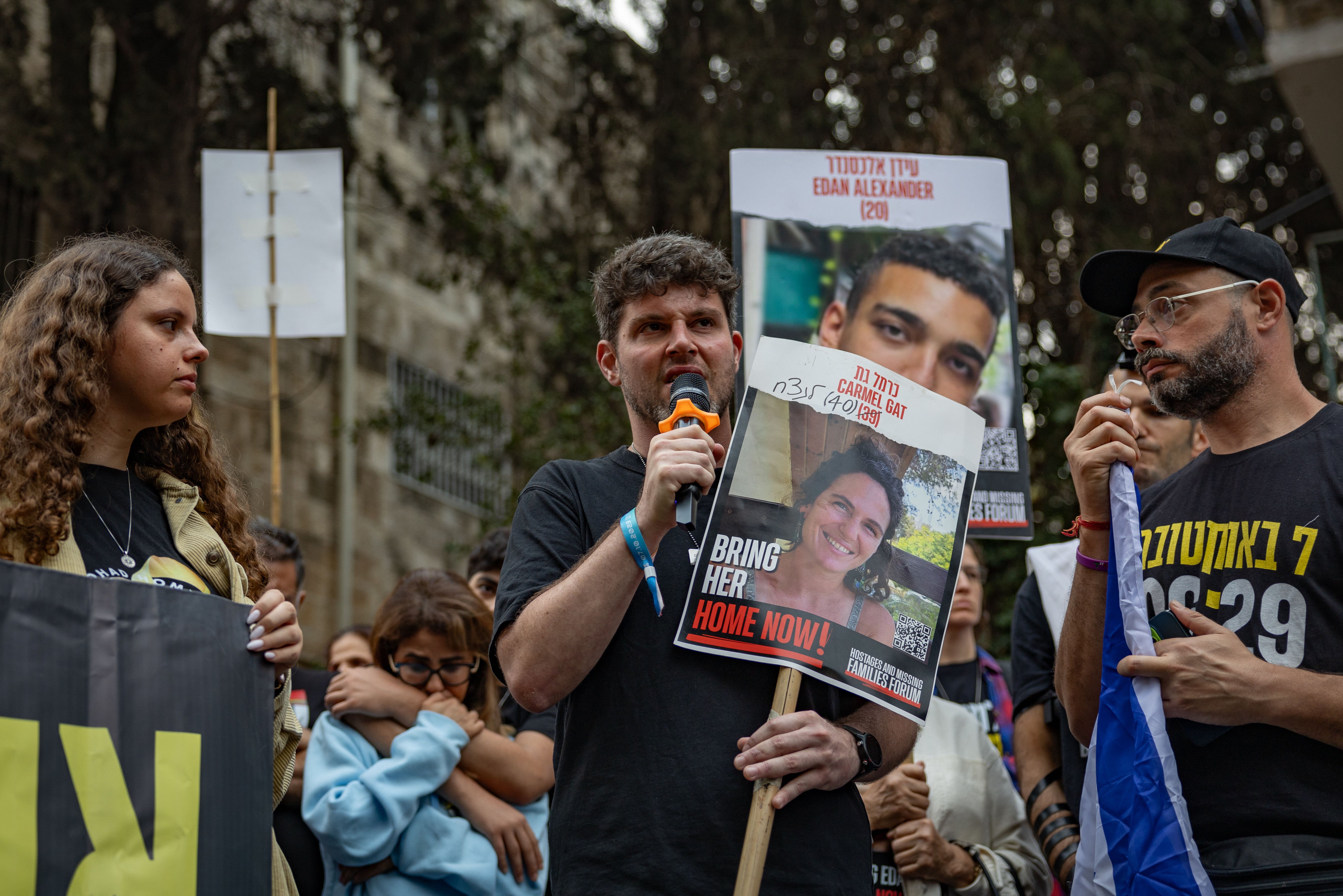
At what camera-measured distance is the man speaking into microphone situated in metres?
2.45

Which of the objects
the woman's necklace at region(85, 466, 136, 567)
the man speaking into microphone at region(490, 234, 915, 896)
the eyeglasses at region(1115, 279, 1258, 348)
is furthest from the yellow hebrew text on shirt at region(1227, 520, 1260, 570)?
the woman's necklace at region(85, 466, 136, 567)

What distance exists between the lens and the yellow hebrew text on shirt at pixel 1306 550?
2.74 m

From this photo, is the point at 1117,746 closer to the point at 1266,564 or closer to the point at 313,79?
the point at 1266,564

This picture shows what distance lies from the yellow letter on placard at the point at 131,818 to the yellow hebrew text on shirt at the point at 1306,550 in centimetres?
213

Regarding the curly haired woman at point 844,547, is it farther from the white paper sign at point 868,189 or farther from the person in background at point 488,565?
the person in background at point 488,565

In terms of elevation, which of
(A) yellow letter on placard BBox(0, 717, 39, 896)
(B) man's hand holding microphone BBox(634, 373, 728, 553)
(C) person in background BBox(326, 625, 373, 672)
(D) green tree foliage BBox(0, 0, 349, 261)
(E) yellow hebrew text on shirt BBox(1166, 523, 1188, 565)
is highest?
(D) green tree foliage BBox(0, 0, 349, 261)

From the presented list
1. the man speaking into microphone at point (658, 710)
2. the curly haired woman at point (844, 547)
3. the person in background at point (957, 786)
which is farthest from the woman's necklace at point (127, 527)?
the person in background at point (957, 786)

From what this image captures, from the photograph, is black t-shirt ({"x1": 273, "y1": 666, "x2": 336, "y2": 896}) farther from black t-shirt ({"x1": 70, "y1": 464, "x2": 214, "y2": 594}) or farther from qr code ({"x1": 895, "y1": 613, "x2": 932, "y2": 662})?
qr code ({"x1": 895, "y1": 613, "x2": 932, "y2": 662})

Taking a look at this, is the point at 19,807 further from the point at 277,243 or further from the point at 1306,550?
the point at 277,243

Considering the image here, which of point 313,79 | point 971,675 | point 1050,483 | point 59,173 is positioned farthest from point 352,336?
point 971,675

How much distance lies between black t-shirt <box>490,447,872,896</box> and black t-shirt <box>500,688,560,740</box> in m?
1.44

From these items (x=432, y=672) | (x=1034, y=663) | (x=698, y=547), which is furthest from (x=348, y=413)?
(x=698, y=547)

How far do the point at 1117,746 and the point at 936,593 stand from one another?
0.47 metres

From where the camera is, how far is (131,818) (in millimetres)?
2248
